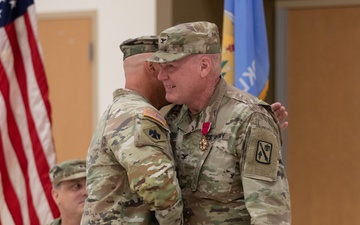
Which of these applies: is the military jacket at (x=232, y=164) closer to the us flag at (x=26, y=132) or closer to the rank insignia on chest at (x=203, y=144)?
the rank insignia on chest at (x=203, y=144)

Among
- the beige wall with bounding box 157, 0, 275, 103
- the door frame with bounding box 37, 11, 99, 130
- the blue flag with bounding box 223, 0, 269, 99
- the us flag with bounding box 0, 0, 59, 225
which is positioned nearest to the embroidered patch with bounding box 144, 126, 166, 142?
the blue flag with bounding box 223, 0, 269, 99

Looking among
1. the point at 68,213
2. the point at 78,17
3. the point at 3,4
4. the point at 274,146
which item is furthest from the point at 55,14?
the point at 274,146

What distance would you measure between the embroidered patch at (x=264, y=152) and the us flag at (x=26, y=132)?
2.21 m

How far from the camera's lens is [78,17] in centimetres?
552

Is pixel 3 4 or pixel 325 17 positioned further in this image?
pixel 325 17

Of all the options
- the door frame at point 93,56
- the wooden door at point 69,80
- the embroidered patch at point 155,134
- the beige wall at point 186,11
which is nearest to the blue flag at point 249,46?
the beige wall at point 186,11

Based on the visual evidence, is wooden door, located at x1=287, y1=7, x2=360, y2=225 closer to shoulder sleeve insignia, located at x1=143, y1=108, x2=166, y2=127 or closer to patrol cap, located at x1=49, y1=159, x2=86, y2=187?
patrol cap, located at x1=49, y1=159, x2=86, y2=187

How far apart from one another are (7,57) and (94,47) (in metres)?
1.05

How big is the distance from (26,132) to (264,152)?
2272 millimetres

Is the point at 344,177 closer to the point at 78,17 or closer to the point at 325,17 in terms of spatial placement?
the point at 325,17

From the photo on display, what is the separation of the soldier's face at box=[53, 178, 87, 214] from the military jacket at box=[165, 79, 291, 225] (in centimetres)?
134

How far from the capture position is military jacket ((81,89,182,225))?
95.7 inches

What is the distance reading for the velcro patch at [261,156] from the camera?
2471 millimetres

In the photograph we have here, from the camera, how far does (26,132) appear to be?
4.49m
